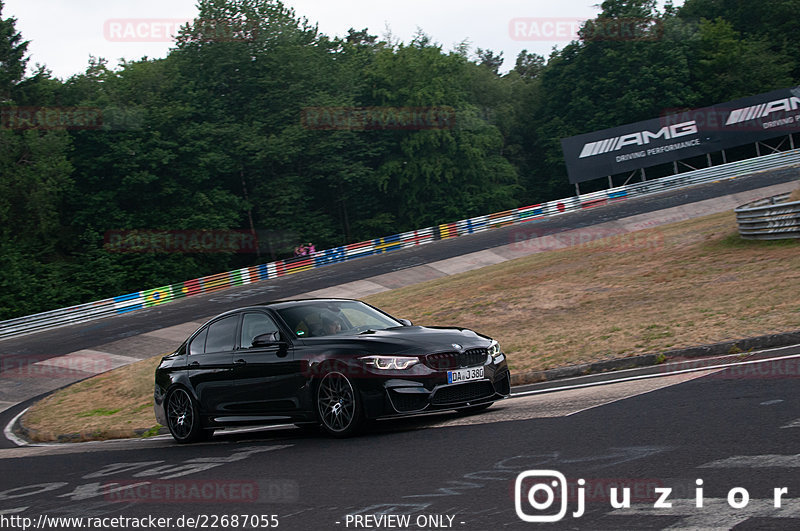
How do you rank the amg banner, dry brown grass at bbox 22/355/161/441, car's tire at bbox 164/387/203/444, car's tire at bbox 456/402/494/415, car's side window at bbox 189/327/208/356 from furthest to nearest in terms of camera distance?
the amg banner
dry brown grass at bbox 22/355/161/441
car's side window at bbox 189/327/208/356
car's tire at bbox 164/387/203/444
car's tire at bbox 456/402/494/415

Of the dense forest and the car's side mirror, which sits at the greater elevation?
the dense forest

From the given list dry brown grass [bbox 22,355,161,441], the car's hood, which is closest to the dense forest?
dry brown grass [bbox 22,355,161,441]

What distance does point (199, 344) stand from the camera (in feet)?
36.1

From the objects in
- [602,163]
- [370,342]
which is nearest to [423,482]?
[370,342]

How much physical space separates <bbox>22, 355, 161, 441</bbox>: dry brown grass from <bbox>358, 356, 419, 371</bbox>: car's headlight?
21.8 ft

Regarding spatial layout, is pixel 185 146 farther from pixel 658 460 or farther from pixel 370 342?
pixel 658 460

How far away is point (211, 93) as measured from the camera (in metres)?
63.1

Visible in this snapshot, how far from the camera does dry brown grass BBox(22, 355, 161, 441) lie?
15211 mm

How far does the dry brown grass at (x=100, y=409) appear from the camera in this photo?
49.9 ft

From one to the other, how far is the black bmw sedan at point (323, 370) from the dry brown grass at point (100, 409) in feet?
12.6

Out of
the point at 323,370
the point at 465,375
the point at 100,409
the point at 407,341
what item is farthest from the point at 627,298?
the point at 100,409

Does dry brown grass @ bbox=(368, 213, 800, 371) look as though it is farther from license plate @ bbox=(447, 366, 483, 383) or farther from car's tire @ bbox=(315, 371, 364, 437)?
car's tire @ bbox=(315, 371, 364, 437)

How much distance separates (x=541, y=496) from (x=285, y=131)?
5896 centimetres

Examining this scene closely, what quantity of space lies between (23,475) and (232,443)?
2428 millimetres
